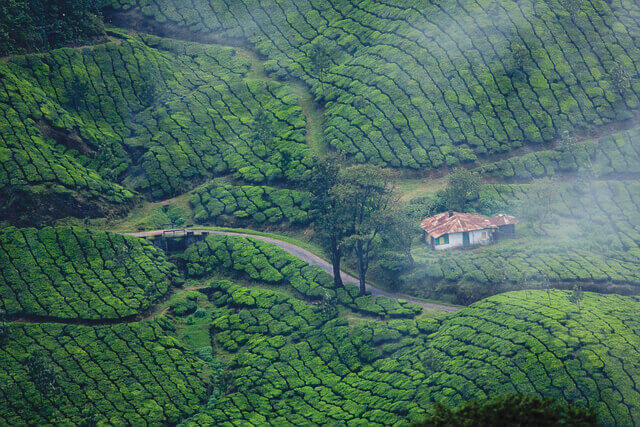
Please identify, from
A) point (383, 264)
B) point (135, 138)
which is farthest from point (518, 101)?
point (135, 138)

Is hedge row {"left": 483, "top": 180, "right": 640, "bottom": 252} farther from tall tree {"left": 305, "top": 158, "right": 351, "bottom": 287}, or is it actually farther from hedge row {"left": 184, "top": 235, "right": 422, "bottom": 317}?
hedge row {"left": 184, "top": 235, "right": 422, "bottom": 317}

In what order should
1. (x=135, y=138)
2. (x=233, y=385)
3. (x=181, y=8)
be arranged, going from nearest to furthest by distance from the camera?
(x=233, y=385) → (x=135, y=138) → (x=181, y=8)

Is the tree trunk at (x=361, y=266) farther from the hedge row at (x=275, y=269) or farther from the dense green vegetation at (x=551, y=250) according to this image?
the dense green vegetation at (x=551, y=250)

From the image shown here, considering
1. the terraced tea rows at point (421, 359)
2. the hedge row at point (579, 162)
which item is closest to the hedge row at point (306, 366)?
the terraced tea rows at point (421, 359)

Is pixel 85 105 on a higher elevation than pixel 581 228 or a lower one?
higher

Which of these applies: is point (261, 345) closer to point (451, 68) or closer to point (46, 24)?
point (451, 68)

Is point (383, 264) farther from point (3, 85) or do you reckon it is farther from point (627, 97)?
point (3, 85)
